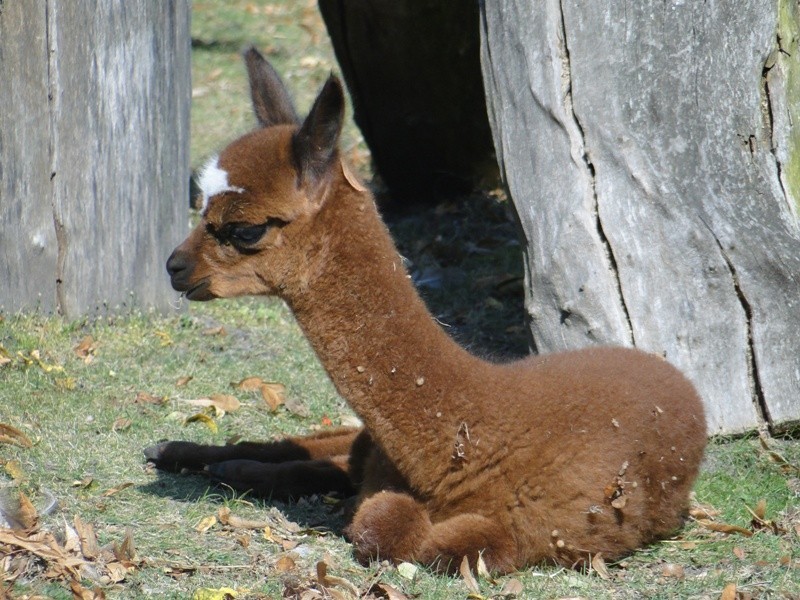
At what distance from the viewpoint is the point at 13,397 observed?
5.52m

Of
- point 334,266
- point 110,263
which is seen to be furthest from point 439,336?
point 110,263

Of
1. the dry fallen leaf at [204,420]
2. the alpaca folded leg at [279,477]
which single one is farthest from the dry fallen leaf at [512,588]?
the dry fallen leaf at [204,420]

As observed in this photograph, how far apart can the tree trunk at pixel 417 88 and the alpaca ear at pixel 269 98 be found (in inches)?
151

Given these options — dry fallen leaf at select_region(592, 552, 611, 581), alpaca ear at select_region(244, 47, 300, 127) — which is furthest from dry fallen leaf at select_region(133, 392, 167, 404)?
dry fallen leaf at select_region(592, 552, 611, 581)

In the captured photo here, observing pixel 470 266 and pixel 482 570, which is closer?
pixel 482 570

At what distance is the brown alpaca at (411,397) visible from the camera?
12.6 feet

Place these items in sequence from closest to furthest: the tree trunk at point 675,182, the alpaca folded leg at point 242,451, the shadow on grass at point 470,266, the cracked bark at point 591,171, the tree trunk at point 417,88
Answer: the alpaca folded leg at point 242,451
the tree trunk at point 675,182
the cracked bark at point 591,171
the shadow on grass at point 470,266
the tree trunk at point 417,88

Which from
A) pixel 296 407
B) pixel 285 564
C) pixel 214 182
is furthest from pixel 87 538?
pixel 296 407

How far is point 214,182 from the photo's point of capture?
3945 millimetres

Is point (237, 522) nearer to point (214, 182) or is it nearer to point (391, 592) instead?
point (391, 592)

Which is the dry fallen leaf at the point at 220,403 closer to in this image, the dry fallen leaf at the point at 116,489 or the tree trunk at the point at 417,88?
the dry fallen leaf at the point at 116,489

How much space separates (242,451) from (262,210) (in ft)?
4.66

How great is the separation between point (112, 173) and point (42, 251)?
2.04 ft

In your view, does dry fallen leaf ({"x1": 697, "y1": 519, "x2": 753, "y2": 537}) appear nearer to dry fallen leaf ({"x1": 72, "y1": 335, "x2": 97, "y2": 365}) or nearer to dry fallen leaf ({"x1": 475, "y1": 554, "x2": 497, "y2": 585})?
dry fallen leaf ({"x1": 475, "y1": 554, "x2": 497, "y2": 585})
